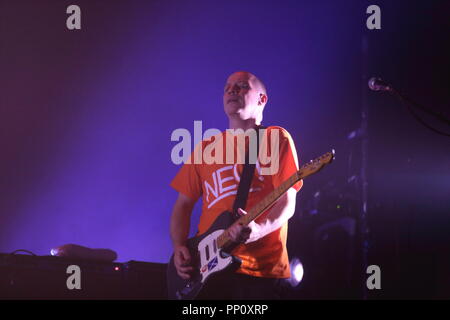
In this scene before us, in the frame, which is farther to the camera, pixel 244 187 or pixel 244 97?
pixel 244 97

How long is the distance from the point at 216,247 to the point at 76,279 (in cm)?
100

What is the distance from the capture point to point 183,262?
280cm

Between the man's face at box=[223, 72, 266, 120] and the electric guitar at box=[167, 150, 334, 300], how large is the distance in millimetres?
701

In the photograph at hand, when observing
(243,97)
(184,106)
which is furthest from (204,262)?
(184,106)

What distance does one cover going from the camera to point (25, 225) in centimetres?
389

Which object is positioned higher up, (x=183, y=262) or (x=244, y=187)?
(x=244, y=187)

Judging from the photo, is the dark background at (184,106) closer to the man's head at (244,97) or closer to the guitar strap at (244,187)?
the man's head at (244,97)

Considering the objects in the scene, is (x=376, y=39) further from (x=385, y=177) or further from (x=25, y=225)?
(x=25, y=225)

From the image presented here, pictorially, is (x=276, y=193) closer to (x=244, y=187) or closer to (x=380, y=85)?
(x=244, y=187)

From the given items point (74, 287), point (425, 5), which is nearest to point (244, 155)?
point (74, 287)

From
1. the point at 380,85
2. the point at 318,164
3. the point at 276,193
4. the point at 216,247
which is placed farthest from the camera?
the point at 380,85

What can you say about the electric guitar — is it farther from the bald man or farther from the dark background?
the dark background

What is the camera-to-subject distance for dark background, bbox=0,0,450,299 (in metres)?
3.85

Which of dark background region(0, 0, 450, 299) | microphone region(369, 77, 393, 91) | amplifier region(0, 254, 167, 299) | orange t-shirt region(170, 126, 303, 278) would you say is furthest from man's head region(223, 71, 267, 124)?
amplifier region(0, 254, 167, 299)
